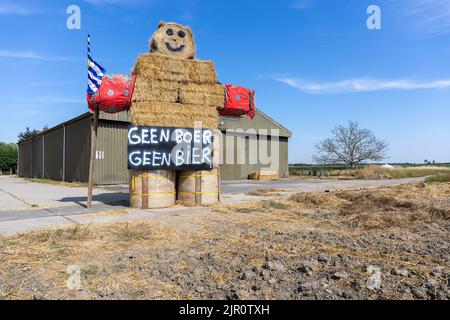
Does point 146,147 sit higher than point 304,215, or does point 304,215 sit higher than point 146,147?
point 146,147

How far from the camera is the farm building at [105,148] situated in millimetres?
20406

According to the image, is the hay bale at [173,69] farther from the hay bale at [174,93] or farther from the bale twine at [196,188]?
the bale twine at [196,188]

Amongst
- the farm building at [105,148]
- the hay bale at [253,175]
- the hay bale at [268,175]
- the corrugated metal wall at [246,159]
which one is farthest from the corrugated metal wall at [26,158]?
the hay bale at [268,175]

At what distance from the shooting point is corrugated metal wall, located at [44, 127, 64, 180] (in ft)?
83.3

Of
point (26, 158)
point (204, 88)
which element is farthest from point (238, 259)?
point (26, 158)

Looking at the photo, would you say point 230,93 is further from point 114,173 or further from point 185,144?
point 114,173

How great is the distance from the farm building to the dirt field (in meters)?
10.3

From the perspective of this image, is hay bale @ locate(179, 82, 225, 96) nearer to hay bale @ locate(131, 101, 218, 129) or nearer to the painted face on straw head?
hay bale @ locate(131, 101, 218, 129)

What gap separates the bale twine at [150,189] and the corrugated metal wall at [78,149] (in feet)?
45.8

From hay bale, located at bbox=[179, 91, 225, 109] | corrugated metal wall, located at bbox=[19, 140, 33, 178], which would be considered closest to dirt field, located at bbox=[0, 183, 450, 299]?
hay bale, located at bbox=[179, 91, 225, 109]
